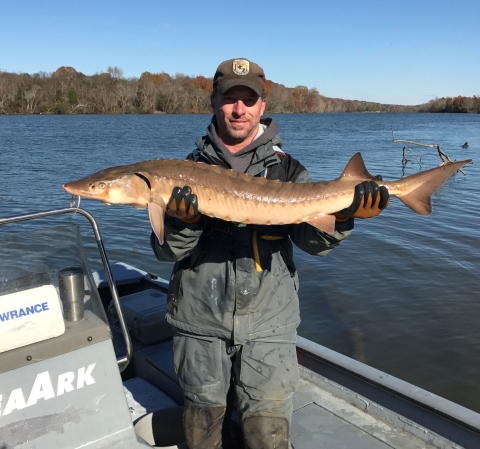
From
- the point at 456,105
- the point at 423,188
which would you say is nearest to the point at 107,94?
the point at 456,105

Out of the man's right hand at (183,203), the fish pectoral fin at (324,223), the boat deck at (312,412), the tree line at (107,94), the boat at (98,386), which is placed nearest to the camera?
the boat at (98,386)

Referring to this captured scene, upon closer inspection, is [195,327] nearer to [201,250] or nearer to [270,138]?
[201,250]

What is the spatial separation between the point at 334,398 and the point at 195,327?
1.46m

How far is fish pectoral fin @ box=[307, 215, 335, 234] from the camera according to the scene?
3047 millimetres

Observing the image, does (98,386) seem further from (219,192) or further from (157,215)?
(219,192)

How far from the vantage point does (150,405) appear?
3793 mm

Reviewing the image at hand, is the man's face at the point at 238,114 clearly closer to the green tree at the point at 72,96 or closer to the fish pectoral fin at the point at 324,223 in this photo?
the fish pectoral fin at the point at 324,223

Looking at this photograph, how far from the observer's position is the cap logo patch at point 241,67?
3198 millimetres

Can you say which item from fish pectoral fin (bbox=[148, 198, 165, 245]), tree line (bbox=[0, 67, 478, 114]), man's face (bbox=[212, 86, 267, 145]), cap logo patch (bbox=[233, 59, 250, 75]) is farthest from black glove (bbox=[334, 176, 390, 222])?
tree line (bbox=[0, 67, 478, 114])

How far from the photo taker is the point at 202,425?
300 cm

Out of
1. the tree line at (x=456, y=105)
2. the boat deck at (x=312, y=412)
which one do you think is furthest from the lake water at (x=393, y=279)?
the tree line at (x=456, y=105)

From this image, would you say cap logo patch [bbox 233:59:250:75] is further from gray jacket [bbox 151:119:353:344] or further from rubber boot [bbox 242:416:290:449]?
rubber boot [bbox 242:416:290:449]

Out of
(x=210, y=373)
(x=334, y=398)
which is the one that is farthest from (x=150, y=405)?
(x=334, y=398)

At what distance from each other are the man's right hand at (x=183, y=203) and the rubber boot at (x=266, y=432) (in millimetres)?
1261
